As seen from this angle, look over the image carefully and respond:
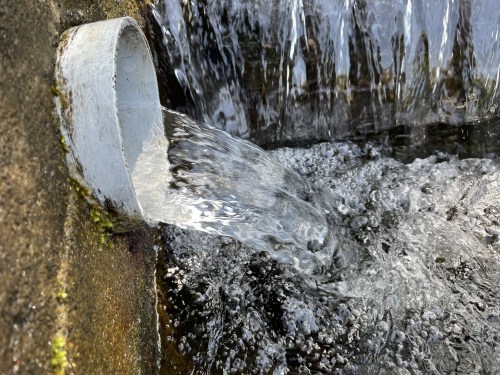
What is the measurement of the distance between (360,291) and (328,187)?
3.02 ft

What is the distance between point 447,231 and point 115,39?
98.2 inches

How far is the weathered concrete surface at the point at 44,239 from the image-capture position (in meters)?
1.62

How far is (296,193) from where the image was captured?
3.44 meters

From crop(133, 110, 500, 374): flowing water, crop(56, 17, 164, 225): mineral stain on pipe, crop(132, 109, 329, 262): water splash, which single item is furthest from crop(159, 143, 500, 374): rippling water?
crop(56, 17, 164, 225): mineral stain on pipe

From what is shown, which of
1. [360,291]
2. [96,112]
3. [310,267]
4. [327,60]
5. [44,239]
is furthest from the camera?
[327,60]

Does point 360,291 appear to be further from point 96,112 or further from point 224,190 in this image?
point 96,112

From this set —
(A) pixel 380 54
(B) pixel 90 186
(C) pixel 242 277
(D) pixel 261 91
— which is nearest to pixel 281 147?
(D) pixel 261 91

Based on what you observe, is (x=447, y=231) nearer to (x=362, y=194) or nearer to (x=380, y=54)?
(x=362, y=194)

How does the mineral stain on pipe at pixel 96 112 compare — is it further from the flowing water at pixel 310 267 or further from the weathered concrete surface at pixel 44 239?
the flowing water at pixel 310 267

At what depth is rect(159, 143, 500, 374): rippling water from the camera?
2.75m

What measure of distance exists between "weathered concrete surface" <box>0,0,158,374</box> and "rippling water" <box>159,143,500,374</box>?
69cm

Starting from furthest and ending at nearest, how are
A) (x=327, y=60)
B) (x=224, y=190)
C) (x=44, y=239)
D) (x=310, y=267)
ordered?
(x=327, y=60), (x=310, y=267), (x=224, y=190), (x=44, y=239)

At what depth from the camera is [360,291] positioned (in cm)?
306

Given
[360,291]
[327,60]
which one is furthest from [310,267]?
[327,60]
